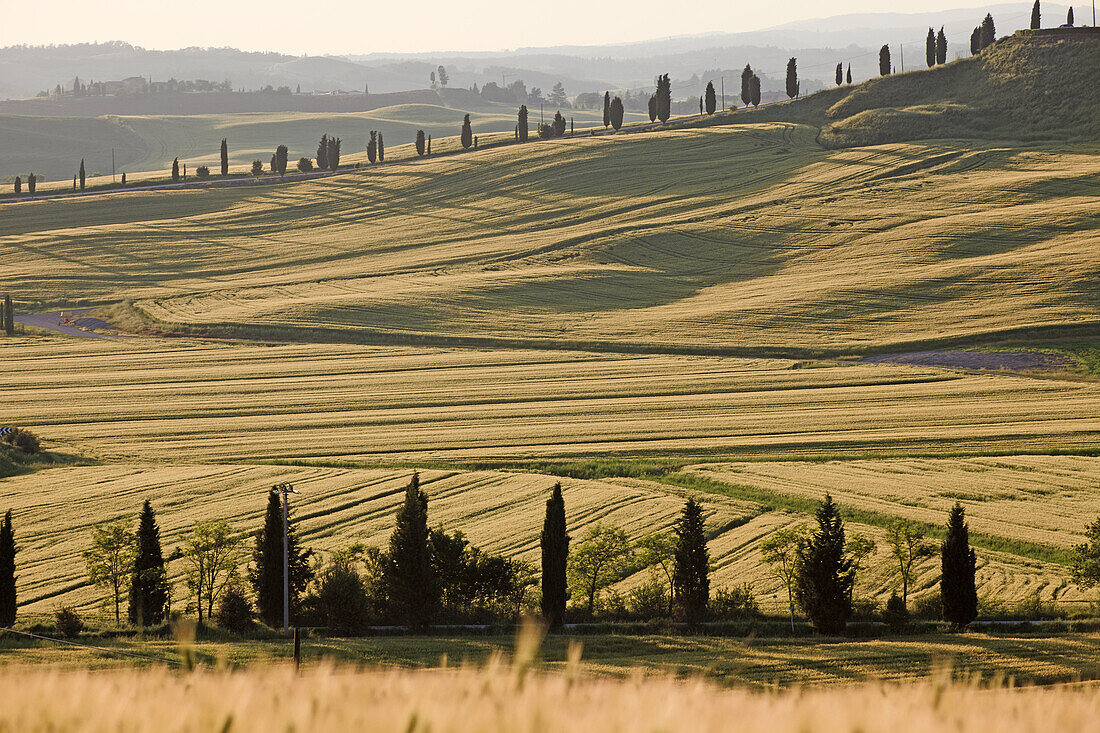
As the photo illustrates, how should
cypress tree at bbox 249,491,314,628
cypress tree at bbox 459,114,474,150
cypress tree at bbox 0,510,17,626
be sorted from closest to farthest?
cypress tree at bbox 0,510,17,626, cypress tree at bbox 249,491,314,628, cypress tree at bbox 459,114,474,150

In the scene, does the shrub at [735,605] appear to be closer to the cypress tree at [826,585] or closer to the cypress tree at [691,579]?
the cypress tree at [691,579]

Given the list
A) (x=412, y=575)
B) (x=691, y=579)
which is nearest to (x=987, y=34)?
(x=691, y=579)

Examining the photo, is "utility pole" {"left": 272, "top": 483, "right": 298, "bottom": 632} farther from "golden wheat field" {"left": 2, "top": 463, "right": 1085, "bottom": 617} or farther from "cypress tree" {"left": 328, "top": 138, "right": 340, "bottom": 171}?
"cypress tree" {"left": 328, "top": 138, "right": 340, "bottom": 171}

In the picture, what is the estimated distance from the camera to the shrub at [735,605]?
29562 mm

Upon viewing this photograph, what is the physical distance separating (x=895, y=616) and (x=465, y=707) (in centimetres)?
2616

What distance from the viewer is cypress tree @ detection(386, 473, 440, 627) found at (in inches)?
1161

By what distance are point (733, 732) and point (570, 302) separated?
8157cm

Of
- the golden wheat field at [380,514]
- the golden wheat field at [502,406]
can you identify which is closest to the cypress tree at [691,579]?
the golden wheat field at [380,514]

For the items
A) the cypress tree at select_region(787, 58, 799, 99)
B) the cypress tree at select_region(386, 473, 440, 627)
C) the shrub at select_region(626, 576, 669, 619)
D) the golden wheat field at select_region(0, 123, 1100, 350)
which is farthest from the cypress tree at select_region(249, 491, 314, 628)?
the cypress tree at select_region(787, 58, 799, 99)

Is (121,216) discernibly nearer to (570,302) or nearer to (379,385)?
(570,302)

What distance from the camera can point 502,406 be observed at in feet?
188

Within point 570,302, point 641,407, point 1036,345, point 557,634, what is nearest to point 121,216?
point 570,302

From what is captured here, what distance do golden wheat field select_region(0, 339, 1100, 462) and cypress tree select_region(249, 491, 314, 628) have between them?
16.3m

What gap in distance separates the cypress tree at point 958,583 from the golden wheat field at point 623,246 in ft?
137
